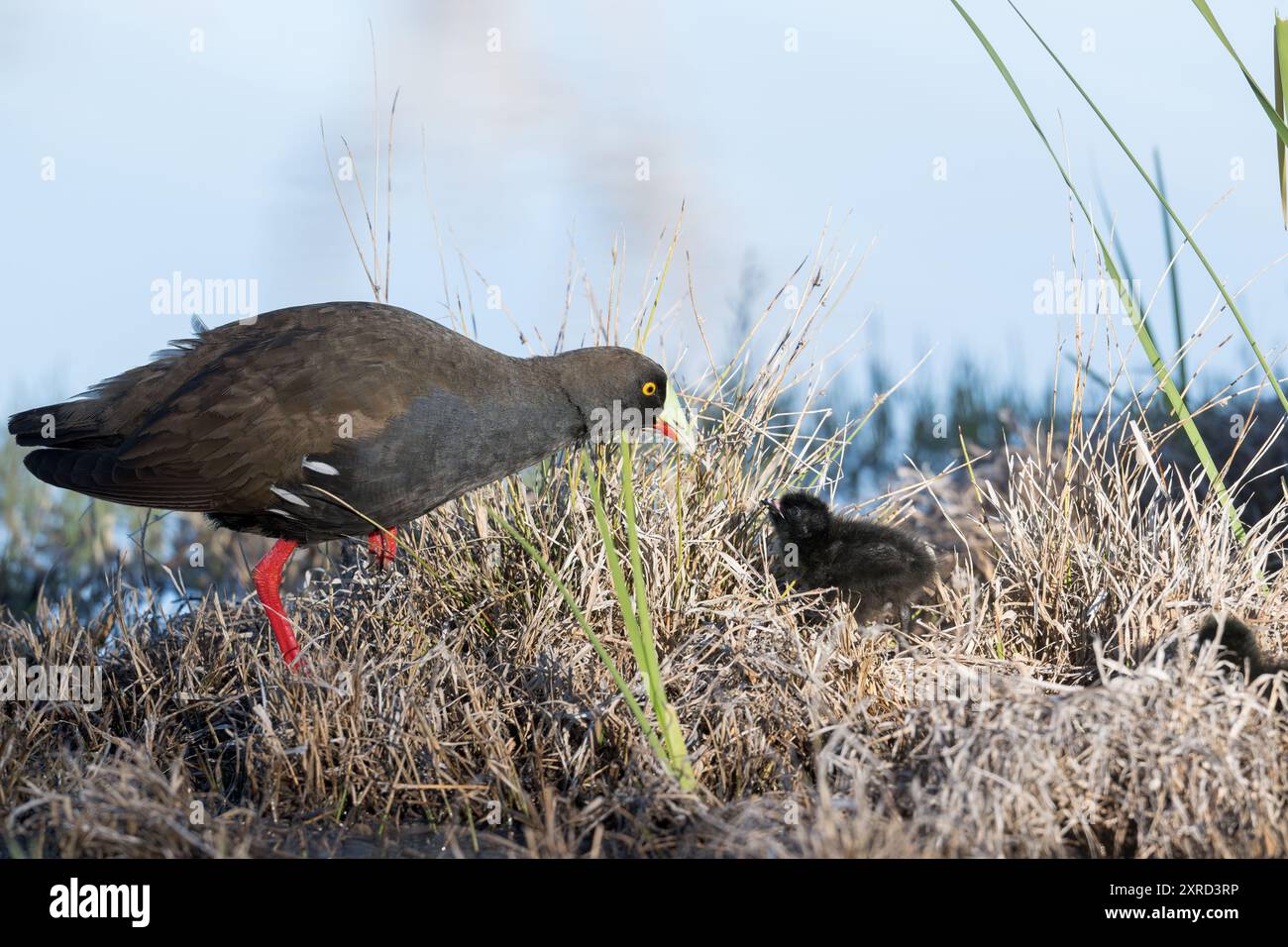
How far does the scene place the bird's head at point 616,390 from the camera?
4535 millimetres

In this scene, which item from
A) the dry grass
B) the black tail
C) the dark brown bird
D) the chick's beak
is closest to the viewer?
the dry grass

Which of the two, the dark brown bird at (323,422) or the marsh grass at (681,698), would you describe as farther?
the dark brown bird at (323,422)

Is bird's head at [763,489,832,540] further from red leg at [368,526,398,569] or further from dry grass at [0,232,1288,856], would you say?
red leg at [368,526,398,569]

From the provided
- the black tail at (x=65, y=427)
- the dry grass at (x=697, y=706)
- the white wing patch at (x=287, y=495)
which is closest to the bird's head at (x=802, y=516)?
the dry grass at (x=697, y=706)

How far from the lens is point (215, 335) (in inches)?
181

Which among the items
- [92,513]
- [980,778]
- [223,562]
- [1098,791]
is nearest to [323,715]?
[980,778]

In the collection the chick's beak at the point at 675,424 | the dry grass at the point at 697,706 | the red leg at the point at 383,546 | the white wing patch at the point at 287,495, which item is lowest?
the dry grass at the point at 697,706

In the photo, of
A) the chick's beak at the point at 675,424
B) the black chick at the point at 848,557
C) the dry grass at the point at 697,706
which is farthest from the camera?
the chick's beak at the point at 675,424

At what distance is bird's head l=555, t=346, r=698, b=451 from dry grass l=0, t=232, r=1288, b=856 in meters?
0.23

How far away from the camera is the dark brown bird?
4.17 m

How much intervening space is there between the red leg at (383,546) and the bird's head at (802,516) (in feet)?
4.53

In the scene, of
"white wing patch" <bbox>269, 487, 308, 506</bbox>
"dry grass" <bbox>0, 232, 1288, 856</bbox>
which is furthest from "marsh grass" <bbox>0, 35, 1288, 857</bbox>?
"white wing patch" <bbox>269, 487, 308, 506</bbox>

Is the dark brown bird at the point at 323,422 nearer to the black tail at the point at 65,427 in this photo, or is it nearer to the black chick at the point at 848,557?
the black tail at the point at 65,427

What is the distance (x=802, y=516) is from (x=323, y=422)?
1.71 metres
